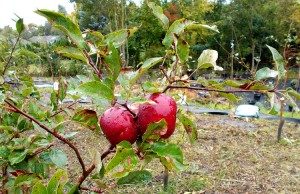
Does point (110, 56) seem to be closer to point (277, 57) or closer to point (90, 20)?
point (277, 57)

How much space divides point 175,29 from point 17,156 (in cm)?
45

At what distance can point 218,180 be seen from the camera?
8.26ft

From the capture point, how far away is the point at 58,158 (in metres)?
0.69

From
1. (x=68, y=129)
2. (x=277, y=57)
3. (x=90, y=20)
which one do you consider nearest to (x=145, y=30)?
(x=90, y=20)

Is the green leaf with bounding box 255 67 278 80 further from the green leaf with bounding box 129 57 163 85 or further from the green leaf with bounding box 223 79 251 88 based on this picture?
the green leaf with bounding box 129 57 163 85

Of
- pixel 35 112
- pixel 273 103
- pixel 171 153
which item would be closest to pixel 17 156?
pixel 35 112

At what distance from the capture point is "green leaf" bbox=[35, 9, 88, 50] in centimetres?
43

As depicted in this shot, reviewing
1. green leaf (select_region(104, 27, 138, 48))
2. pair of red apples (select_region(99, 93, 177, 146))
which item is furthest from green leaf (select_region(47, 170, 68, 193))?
green leaf (select_region(104, 27, 138, 48))

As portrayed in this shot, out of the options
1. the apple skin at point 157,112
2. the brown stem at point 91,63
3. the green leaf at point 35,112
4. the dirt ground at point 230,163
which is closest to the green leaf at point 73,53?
the brown stem at point 91,63

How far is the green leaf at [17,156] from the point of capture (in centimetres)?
67

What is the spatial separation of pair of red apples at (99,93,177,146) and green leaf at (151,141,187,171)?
0.02 meters

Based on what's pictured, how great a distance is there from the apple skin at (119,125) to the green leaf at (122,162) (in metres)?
0.02

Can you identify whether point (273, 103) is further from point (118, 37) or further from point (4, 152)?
point (4, 152)

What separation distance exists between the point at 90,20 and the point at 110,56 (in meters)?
14.8
